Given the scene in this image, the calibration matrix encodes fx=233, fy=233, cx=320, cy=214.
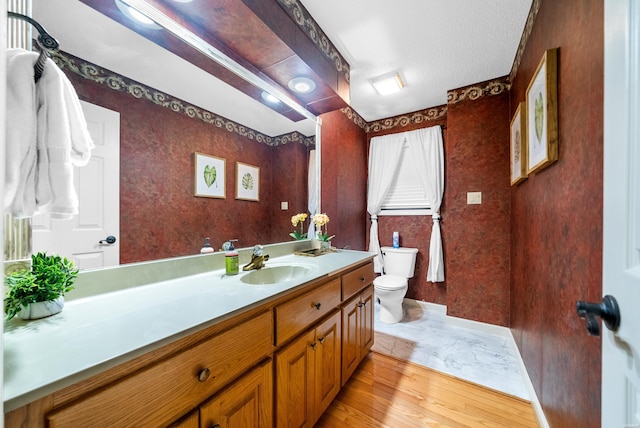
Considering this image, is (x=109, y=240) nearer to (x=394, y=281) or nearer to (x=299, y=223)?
(x=299, y=223)

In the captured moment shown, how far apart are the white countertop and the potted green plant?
3 centimetres

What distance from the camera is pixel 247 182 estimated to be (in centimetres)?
149

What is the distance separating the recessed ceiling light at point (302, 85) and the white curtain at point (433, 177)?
155 cm

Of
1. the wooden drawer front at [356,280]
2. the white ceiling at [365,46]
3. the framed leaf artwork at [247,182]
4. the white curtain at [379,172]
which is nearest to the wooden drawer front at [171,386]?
the wooden drawer front at [356,280]

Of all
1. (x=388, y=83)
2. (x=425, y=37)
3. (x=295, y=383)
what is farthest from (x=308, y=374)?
(x=388, y=83)

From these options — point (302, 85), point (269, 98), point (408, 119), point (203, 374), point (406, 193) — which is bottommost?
point (203, 374)

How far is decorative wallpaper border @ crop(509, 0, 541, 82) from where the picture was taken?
4.33 ft

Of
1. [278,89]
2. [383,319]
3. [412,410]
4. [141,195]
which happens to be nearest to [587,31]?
[278,89]

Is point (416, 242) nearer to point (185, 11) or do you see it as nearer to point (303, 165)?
point (303, 165)

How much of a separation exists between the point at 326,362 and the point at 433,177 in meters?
2.18

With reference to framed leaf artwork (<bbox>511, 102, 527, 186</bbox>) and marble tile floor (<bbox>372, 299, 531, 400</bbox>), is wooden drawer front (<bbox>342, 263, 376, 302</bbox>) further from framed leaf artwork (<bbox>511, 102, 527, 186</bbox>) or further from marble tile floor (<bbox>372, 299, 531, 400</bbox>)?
framed leaf artwork (<bbox>511, 102, 527, 186</bbox>)

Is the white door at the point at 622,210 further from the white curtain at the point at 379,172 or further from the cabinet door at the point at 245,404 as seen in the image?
the white curtain at the point at 379,172

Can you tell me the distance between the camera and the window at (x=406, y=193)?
275 cm

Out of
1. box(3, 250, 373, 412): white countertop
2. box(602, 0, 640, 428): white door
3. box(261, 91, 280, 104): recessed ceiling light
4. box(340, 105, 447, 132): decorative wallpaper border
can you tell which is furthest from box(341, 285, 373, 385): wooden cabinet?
box(340, 105, 447, 132): decorative wallpaper border
